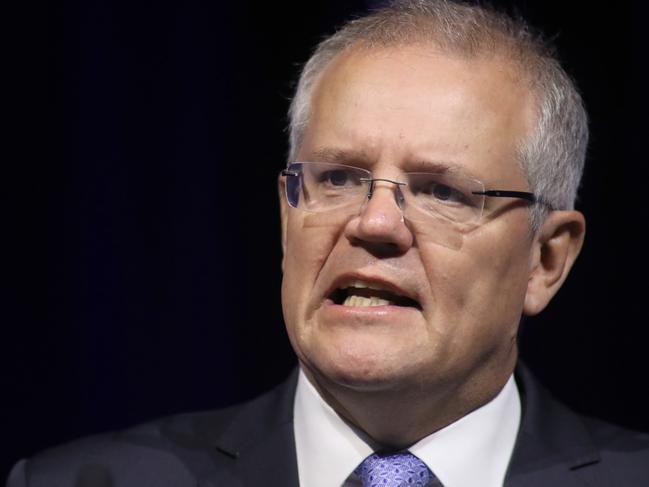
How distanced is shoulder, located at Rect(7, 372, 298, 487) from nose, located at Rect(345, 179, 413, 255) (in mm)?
474

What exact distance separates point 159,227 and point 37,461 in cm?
79

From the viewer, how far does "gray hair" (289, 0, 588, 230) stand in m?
2.10

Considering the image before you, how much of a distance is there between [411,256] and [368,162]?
204mm

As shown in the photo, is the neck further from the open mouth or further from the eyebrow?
the eyebrow

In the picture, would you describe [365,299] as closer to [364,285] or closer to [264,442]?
[364,285]

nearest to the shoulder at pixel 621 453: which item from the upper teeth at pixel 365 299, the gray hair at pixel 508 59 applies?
the gray hair at pixel 508 59

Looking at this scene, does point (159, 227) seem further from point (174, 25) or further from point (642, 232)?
point (642, 232)

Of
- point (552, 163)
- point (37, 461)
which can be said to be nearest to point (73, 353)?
point (37, 461)

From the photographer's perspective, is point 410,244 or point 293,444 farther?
point 293,444

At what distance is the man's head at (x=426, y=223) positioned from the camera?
6.26ft

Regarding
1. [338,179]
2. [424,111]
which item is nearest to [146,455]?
[338,179]

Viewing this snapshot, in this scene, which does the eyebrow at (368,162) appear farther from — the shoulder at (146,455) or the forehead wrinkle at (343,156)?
the shoulder at (146,455)

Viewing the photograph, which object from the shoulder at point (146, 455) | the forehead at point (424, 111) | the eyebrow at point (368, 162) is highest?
the forehead at point (424, 111)

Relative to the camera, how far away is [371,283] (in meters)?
1.92
